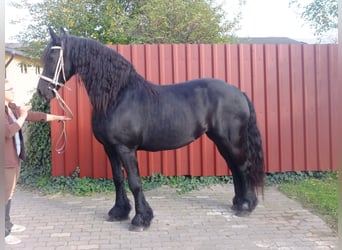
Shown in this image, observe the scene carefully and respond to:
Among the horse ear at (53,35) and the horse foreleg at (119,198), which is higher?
the horse ear at (53,35)

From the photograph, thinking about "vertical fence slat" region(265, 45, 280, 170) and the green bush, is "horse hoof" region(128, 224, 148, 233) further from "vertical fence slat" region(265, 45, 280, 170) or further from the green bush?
"vertical fence slat" region(265, 45, 280, 170)

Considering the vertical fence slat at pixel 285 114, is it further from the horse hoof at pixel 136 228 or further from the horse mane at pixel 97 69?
the horse mane at pixel 97 69

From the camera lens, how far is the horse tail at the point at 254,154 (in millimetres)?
4352

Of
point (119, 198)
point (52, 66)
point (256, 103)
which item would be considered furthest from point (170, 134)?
point (256, 103)

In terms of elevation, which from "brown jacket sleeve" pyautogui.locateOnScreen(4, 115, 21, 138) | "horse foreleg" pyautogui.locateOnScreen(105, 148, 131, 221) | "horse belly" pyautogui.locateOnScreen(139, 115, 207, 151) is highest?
"brown jacket sleeve" pyautogui.locateOnScreen(4, 115, 21, 138)

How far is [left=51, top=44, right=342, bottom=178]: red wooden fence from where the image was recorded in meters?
5.77

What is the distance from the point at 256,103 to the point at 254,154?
1.79 meters

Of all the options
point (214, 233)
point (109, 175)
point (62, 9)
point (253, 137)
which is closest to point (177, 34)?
point (62, 9)

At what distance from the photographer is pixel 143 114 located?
3.92m

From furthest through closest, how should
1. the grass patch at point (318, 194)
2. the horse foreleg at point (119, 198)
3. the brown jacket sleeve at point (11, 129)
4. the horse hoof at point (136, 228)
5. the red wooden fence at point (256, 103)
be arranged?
the red wooden fence at point (256, 103) → the grass patch at point (318, 194) → the horse foreleg at point (119, 198) → the horse hoof at point (136, 228) → the brown jacket sleeve at point (11, 129)

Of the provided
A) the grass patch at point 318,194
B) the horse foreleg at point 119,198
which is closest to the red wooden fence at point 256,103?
the grass patch at point 318,194

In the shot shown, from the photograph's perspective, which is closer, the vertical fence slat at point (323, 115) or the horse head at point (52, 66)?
the horse head at point (52, 66)

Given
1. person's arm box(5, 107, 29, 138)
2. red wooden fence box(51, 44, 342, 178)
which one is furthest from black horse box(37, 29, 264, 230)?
red wooden fence box(51, 44, 342, 178)

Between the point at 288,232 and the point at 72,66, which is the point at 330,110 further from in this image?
the point at 72,66
